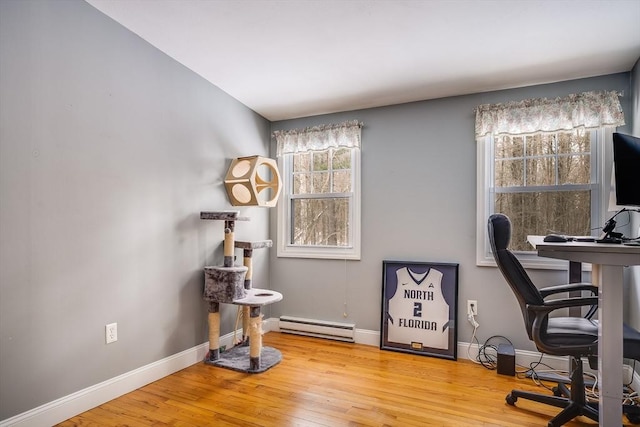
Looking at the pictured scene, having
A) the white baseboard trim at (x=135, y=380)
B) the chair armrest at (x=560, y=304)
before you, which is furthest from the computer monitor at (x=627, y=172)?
the white baseboard trim at (x=135, y=380)

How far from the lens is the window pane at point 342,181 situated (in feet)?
11.6

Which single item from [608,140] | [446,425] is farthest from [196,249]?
[608,140]

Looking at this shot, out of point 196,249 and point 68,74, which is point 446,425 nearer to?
point 196,249

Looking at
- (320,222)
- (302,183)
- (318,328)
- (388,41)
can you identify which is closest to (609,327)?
(388,41)

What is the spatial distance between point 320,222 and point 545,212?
2.03 metres

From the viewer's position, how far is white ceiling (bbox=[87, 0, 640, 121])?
1.96 metres

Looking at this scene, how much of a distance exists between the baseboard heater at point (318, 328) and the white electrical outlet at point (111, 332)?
174cm

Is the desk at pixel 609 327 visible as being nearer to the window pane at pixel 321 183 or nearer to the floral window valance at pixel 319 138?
the floral window valance at pixel 319 138

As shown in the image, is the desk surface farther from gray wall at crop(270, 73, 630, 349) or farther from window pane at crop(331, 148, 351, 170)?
window pane at crop(331, 148, 351, 170)

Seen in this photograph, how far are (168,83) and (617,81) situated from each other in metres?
3.38

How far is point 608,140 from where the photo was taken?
2.59 meters

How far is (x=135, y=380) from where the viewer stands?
7.54 ft

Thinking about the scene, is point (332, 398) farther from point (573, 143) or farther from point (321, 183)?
point (573, 143)

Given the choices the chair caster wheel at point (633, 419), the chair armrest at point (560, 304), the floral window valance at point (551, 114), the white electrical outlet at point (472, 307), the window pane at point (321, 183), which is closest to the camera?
the chair armrest at point (560, 304)
